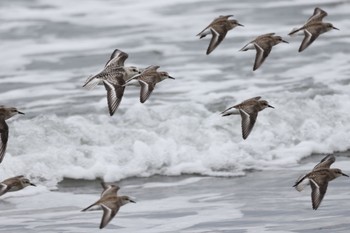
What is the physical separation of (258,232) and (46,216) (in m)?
1.88

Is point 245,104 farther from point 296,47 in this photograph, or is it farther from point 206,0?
point 206,0

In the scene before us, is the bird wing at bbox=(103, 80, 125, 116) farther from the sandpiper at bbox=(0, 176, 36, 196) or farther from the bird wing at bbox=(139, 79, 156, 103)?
the sandpiper at bbox=(0, 176, 36, 196)

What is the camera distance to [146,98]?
8.62 m

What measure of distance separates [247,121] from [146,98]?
0.86 metres

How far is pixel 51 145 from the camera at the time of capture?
1123 centimetres

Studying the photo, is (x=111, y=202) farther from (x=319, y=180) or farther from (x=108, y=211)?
(x=319, y=180)

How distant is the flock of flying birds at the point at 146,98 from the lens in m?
7.90

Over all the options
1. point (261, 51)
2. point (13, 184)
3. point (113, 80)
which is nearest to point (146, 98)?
point (113, 80)

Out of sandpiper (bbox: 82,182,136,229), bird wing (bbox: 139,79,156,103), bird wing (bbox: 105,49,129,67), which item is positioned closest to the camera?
sandpiper (bbox: 82,182,136,229)

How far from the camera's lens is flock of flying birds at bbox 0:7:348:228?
7898mm

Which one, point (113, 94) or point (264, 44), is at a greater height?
point (264, 44)

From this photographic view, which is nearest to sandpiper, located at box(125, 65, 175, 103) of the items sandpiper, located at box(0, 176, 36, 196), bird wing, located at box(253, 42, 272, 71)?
bird wing, located at box(253, 42, 272, 71)

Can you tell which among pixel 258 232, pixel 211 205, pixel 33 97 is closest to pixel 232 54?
pixel 33 97

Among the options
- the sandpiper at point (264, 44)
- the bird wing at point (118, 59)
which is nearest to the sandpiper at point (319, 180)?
the sandpiper at point (264, 44)
